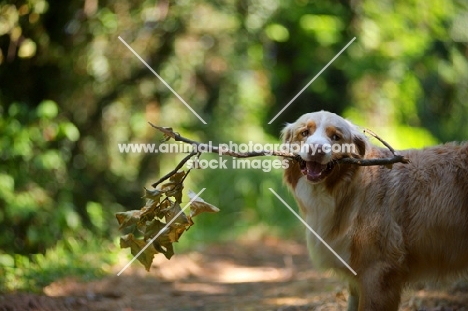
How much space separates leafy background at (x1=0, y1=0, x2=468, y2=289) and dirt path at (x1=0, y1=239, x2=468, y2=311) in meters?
0.69

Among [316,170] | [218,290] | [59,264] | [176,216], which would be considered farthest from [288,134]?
[59,264]

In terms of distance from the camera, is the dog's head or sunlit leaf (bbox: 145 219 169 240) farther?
sunlit leaf (bbox: 145 219 169 240)

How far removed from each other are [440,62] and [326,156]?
9.07m

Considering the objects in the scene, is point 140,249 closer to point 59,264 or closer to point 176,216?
point 176,216

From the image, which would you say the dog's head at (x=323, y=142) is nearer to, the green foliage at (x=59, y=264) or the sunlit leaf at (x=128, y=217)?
the sunlit leaf at (x=128, y=217)

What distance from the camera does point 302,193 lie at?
200 inches

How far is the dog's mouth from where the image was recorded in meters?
4.82

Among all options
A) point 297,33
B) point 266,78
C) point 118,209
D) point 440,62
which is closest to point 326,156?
point 118,209

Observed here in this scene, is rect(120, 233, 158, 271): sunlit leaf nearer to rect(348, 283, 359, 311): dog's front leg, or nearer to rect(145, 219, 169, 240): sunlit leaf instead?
rect(145, 219, 169, 240): sunlit leaf

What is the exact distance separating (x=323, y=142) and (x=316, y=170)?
0.81ft

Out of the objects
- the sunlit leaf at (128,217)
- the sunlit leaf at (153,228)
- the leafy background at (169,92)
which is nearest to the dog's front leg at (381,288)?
the sunlit leaf at (153,228)

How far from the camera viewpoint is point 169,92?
462 inches

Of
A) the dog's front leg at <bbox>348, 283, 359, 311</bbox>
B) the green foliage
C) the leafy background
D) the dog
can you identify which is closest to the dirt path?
the green foliage

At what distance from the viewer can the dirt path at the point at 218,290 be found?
6.00 metres
